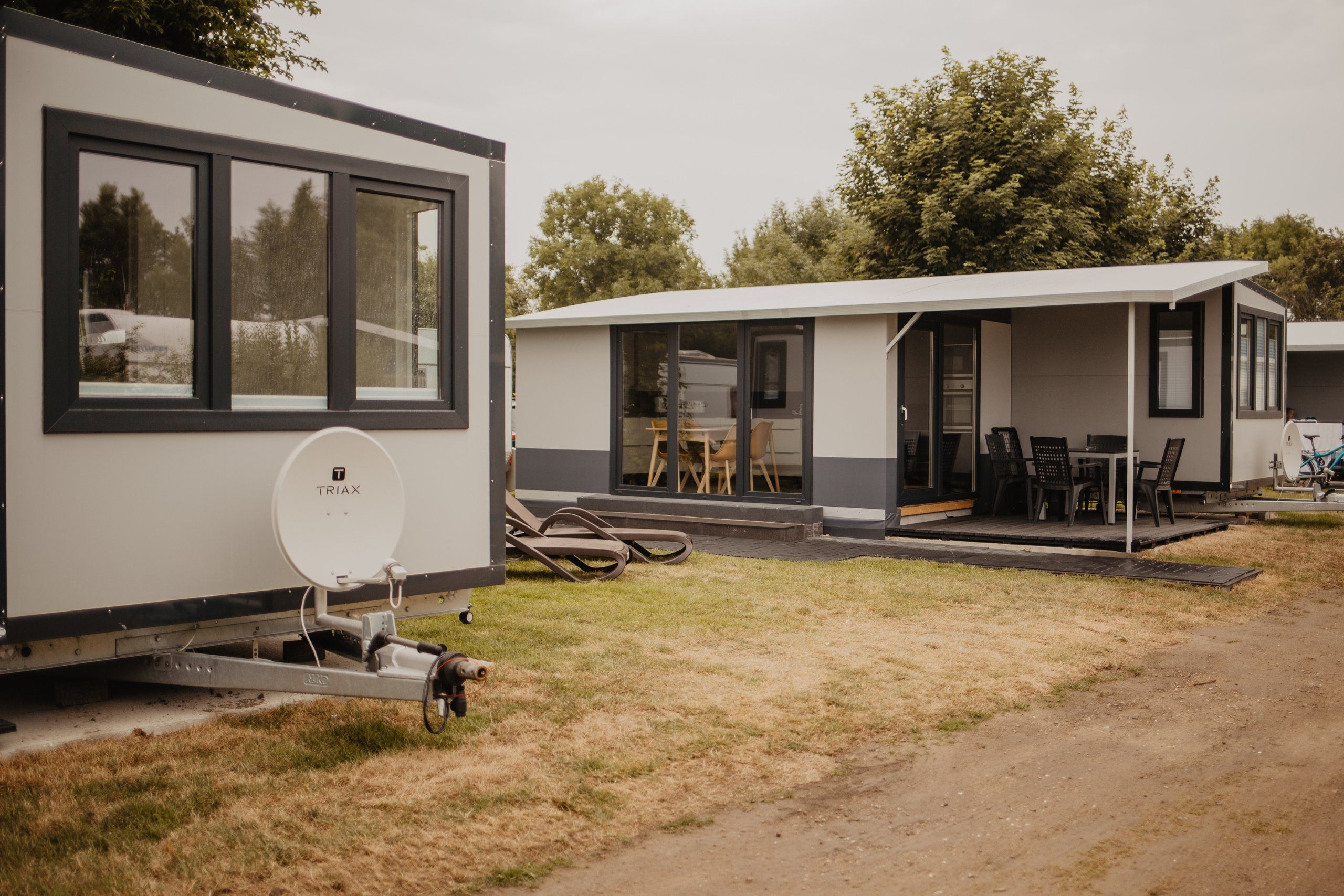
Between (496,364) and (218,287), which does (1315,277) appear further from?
(218,287)

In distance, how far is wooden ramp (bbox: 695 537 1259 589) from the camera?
8.33 meters

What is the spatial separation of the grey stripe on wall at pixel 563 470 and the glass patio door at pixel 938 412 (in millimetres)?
3328

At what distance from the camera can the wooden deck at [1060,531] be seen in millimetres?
9789

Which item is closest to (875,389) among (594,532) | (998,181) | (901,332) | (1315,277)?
(901,332)

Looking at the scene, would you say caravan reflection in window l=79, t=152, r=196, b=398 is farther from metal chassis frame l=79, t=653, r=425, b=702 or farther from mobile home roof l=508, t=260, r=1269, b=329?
mobile home roof l=508, t=260, r=1269, b=329

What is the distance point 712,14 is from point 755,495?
30.0m

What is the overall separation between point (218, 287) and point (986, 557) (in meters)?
6.83

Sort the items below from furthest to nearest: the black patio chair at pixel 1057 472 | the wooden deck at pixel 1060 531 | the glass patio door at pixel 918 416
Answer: the glass patio door at pixel 918 416 → the black patio chair at pixel 1057 472 → the wooden deck at pixel 1060 531

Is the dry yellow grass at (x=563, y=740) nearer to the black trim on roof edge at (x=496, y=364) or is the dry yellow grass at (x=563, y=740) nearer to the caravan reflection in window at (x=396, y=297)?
the black trim on roof edge at (x=496, y=364)

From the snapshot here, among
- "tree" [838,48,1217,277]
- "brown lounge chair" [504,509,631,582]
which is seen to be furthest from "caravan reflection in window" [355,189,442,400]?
"tree" [838,48,1217,277]

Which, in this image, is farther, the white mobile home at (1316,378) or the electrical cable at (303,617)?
the white mobile home at (1316,378)

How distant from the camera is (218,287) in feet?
15.3

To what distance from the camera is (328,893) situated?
3.09 m

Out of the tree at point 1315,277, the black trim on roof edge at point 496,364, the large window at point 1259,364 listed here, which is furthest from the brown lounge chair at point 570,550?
the tree at point 1315,277
